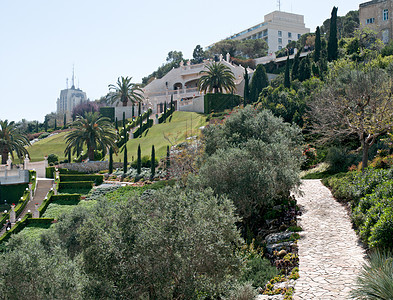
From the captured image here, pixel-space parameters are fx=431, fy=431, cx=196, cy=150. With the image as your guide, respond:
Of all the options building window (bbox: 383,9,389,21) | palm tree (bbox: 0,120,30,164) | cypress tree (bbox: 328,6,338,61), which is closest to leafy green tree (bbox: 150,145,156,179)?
palm tree (bbox: 0,120,30,164)

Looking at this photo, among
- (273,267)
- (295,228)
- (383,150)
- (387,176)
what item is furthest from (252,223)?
(383,150)

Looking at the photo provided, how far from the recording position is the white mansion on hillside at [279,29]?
362 ft

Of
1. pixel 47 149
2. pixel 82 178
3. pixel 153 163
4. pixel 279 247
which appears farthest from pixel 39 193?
pixel 279 247

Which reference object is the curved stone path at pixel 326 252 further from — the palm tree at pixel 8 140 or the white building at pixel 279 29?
the white building at pixel 279 29

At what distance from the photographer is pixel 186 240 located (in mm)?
11523

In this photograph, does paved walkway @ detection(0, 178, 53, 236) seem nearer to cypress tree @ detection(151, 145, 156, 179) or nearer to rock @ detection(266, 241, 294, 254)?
cypress tree @ detection(151, 145, 156, 179)

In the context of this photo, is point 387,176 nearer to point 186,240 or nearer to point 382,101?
point 382,101

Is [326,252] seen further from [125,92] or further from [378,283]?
[125,92]

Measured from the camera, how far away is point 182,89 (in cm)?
7019

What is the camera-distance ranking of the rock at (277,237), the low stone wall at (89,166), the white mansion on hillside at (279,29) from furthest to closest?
the white mansion on hillside at (279,29) < the low stone wall at (89,166) < the rock at (277,237)

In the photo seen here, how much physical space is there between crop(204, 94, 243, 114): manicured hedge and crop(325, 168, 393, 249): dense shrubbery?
36450 mm

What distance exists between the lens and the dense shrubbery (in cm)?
1233

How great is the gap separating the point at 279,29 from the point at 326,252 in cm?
10428

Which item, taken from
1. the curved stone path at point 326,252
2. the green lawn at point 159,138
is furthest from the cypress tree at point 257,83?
the curved stone path at point 326,252
